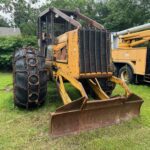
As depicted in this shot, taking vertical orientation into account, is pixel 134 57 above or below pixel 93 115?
above

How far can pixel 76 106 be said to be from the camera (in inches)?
148

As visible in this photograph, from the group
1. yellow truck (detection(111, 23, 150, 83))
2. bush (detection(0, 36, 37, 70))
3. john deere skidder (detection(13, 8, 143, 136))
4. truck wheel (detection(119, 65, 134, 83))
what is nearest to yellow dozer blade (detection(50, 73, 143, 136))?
john deere skidder (detection(13, 8, 143, 136))

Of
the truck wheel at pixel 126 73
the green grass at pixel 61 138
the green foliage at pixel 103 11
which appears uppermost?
the green foliage at pixel 103 11

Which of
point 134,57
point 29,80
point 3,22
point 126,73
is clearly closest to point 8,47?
point 126,73

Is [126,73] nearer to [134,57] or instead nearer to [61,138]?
[134,57]

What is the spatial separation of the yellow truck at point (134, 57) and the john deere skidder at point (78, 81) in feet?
11.5

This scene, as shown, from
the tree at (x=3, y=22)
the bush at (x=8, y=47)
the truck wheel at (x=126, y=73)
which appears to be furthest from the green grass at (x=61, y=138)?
the tree at (x=3, y=22)

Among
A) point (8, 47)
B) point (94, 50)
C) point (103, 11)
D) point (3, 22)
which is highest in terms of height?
point (3, 22)

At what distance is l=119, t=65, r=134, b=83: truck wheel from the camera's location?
892cm

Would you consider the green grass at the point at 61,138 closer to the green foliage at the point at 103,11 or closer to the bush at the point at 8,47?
the bush at the point at 8,47

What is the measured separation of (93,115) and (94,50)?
122cm

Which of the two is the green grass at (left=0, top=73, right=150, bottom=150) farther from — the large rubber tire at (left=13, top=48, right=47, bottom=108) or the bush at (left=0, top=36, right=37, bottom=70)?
the bush at (left=0, top=36, right=37, bottom=70)

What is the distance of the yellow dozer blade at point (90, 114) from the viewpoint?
371 cm

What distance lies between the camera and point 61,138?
3.69 metres
